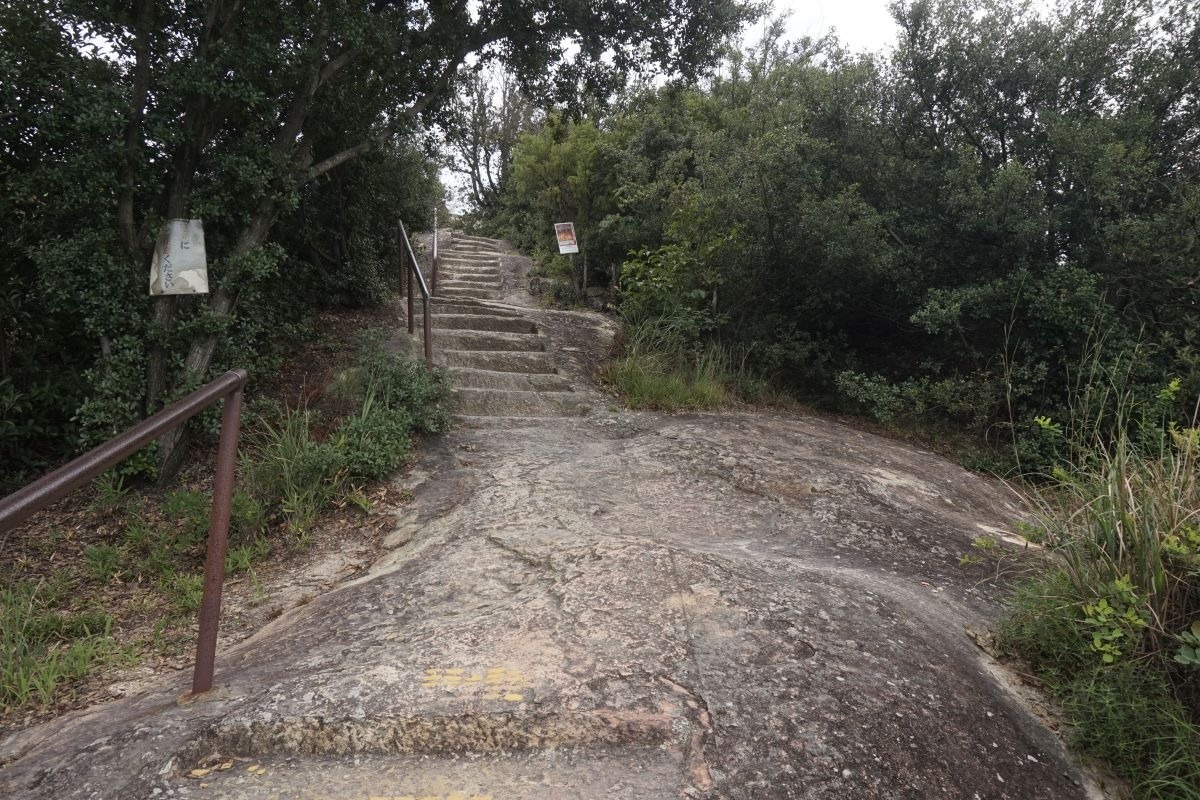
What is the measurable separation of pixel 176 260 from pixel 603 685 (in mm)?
4125

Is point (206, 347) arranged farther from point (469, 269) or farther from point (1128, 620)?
point (469, 269)

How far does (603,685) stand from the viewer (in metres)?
2.10

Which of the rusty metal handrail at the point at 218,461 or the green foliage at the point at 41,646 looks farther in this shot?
the green foliage at the point at 41,646

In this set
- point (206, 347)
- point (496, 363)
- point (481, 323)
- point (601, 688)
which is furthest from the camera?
point (481, 323)

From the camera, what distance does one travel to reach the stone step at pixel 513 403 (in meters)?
6.18

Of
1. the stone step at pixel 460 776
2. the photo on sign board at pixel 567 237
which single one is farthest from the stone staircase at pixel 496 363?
the stone step at pixel 460 776

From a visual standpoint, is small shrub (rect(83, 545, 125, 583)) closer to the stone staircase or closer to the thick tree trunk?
the thick tree trunk

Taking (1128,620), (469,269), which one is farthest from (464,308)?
(1128,620)

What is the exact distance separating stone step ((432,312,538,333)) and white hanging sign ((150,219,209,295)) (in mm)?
3444

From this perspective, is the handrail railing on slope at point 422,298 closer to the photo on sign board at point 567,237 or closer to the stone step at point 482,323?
the stone step at point 482,323

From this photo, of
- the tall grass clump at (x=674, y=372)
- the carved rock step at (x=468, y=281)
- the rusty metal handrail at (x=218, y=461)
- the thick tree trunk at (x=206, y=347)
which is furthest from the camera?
the carved rock step at (x=468, y=281)

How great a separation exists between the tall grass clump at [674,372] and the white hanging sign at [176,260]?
11.8 feet

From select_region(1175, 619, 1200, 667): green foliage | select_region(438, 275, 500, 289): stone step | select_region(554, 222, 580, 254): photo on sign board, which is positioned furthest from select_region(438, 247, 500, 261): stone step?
select_region(1175, 619, 1200, 667): green foliage

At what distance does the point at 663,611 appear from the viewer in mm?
2553
